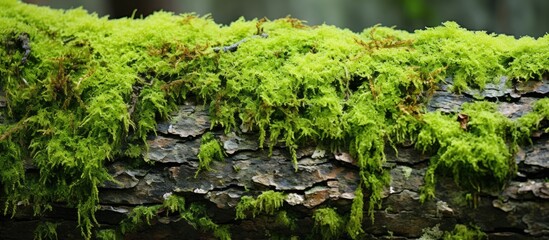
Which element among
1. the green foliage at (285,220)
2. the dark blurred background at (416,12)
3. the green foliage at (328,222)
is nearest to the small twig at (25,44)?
the green foliage at (285,220)

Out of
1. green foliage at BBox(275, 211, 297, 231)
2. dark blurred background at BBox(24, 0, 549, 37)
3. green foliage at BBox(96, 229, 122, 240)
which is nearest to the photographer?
green foliage at BBox(275, 211, 297, 231)

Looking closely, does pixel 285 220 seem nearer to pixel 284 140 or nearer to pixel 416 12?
Result: pixel 284 140

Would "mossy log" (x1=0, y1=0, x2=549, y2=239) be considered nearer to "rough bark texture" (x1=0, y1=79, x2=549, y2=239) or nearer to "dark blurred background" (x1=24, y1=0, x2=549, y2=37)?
"rough bark texture" (x1=0, y1=79, x2=549, y2=239)

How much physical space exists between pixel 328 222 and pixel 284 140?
33 centimetres

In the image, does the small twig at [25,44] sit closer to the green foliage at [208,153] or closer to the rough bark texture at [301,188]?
the rough bark texture at [301,188]

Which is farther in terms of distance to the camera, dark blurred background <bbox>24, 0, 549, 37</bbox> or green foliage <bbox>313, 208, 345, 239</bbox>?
dark blurred background <bbox>24, 0, 549, 37</bbox>

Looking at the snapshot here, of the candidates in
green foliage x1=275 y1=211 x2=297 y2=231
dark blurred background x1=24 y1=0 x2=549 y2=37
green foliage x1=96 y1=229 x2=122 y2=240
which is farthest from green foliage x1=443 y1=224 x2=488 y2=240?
dark blurred background x1=24 y1=0 x2=549 y2=37

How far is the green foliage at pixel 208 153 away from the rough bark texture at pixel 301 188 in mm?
21

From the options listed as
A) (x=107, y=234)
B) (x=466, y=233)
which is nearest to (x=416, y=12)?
(x=466, y=233)

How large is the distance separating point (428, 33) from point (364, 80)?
37 centimetres

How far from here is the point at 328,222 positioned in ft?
5.08

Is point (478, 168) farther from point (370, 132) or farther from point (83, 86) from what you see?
point (83, 86)

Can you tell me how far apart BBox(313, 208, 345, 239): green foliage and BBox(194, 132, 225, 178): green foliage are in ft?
1.35

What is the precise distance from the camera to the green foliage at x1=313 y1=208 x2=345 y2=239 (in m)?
1.56
